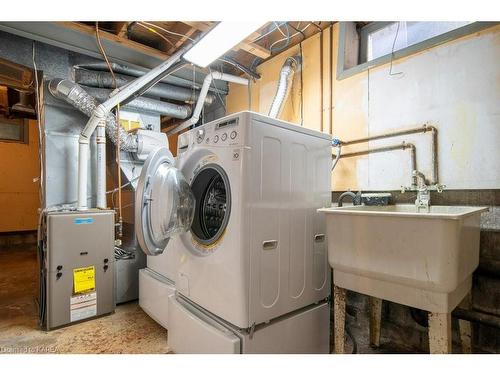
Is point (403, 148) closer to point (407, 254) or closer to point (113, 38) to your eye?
point (407, 254)

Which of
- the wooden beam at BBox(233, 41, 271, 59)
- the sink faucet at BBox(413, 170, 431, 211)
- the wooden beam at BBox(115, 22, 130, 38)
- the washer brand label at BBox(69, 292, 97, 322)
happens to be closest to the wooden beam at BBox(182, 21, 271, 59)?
the wooden beam at BBox(233, 41, 271, 59)

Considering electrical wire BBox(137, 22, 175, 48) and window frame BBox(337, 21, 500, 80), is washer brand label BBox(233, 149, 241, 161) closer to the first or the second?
window frame BBox(337, 21, 500, 80)

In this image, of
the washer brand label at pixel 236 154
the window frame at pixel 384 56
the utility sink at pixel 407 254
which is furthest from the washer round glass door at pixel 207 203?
the window frame at pixel 384 56

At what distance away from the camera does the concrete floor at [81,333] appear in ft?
6.27

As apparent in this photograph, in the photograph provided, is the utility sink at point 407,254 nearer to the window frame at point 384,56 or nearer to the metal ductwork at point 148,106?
the window frame at point 384,56

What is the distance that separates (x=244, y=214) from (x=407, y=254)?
2.44 ft

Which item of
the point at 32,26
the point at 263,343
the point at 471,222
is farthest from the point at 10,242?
the point at 471,222

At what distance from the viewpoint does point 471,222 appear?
4.20 ft

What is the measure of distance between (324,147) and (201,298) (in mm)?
1206

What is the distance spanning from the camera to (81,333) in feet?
6.98

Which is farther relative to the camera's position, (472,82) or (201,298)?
(472,82)

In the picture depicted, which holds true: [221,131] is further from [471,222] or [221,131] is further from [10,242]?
[10,242]

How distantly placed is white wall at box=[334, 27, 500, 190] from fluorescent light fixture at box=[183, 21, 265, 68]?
1054mm

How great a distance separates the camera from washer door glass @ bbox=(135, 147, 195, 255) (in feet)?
4.87
